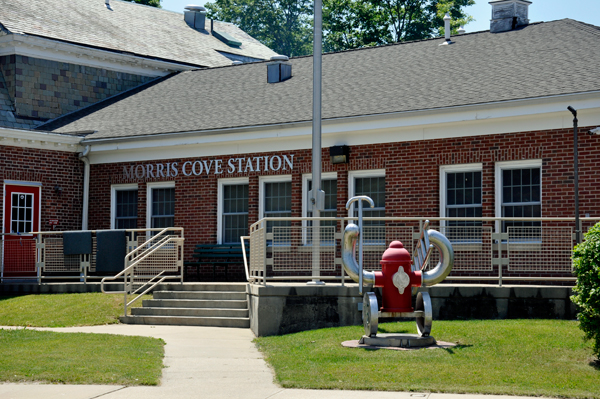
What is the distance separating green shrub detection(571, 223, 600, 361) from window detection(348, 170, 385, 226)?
7.90m

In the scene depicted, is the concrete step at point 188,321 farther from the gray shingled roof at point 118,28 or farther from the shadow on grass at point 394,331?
the gray shingled roof at point 118,28

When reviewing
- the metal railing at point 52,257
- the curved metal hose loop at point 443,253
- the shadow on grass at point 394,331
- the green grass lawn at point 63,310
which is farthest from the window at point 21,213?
the curved metal hose loop at point 443,253

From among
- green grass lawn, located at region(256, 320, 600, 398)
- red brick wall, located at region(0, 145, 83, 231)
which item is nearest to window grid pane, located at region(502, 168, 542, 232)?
green grass lawn, located at region(256, 320, 600, 398)

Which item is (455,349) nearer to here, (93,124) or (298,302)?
(298,302)

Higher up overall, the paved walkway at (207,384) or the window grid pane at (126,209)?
the window grid pane at (126,209)

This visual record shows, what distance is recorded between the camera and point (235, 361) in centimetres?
1131

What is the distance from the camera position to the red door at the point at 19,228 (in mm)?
19953

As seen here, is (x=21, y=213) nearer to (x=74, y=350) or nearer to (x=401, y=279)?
(x=74, y=350)

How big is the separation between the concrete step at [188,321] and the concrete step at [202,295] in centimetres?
91

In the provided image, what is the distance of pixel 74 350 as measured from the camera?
11578mm

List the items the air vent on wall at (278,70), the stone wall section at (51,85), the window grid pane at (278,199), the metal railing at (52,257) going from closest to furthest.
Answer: the metal railing at (52,257) → the window grid pane at (278,199) → the air vent on wall at (278,70) → the stone wall section at (51,85)

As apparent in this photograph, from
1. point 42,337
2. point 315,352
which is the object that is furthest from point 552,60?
point 42,337

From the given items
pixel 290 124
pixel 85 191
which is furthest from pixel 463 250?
pixel 85 191

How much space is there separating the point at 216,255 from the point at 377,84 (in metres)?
5.65
